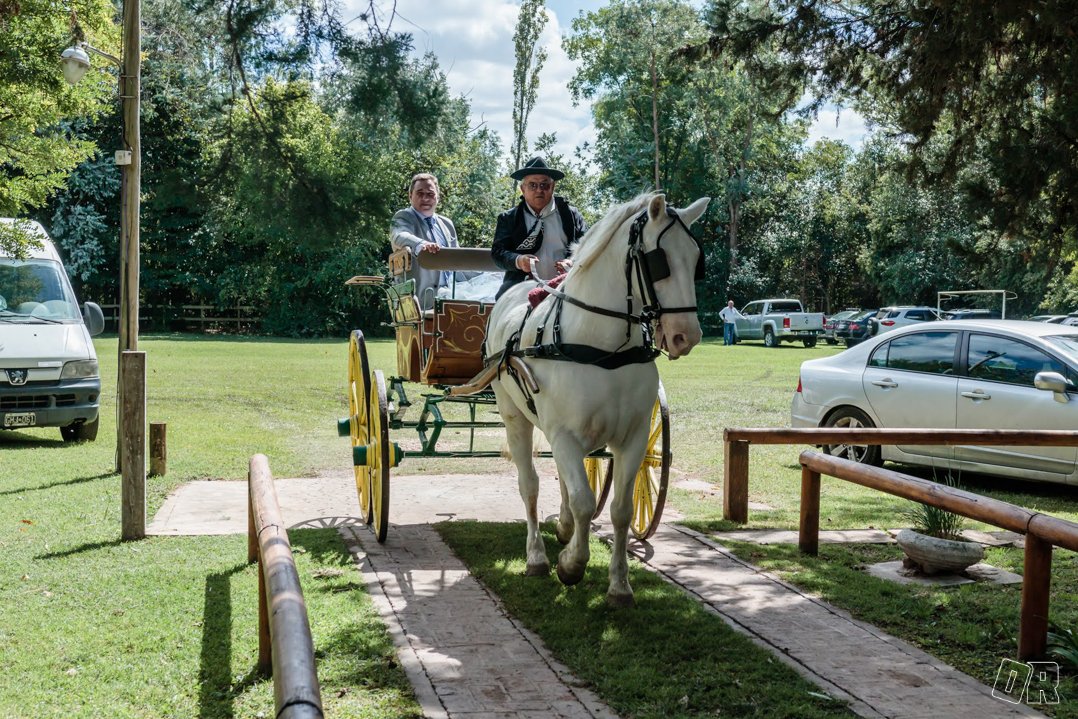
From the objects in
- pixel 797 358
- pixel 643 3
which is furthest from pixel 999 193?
pixel 643 3

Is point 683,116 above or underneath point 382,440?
above

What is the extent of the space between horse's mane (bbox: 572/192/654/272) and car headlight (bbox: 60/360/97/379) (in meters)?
8.69

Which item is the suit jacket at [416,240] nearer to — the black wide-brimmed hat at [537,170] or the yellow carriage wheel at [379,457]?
the yellow carriage wheel at [379,457]

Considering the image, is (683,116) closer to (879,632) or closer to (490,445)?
(490,445)

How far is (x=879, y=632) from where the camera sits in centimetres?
532

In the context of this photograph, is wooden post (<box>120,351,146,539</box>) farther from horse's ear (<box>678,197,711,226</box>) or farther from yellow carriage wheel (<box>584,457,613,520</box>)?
horse's ear (<box>678,197,711,226</box>)

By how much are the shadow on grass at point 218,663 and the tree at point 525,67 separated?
43038 millimetres

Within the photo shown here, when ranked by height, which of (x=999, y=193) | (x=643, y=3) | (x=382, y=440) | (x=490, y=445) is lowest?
(x=490, y=445)

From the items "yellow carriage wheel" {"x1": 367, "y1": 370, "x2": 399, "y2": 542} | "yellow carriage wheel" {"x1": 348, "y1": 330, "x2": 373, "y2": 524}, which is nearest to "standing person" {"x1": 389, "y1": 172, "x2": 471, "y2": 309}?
"yellow carriage wheel" {"x1": 348, "y1": 330, "x2": 373, "y2": 524}

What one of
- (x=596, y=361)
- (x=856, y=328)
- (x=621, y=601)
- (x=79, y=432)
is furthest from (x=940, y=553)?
(x=856, y=328)

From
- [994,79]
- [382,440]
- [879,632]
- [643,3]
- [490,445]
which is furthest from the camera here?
[643,3]

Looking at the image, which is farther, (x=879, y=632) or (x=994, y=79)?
(x=994, y=79)

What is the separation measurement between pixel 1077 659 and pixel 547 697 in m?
2.47

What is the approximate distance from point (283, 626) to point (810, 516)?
4.92m
